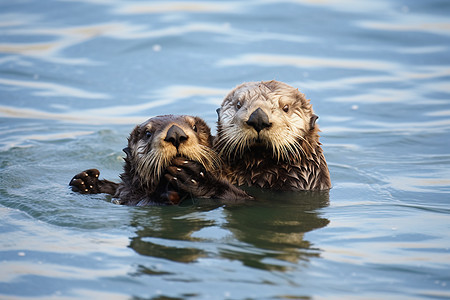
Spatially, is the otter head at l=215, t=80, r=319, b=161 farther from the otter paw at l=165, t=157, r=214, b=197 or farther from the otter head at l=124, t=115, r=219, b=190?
the otter paw at l=165, t=157, r=214, b=197

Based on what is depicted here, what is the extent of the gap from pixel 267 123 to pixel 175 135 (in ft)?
2.54

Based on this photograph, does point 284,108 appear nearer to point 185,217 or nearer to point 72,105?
point 185,217

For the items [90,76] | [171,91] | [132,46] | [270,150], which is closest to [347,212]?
[270,150]

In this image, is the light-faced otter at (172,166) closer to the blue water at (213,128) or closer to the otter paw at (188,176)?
the otter paw at (188,176)

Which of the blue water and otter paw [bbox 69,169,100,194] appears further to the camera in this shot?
otter paw [bbox 69,169,100,194]

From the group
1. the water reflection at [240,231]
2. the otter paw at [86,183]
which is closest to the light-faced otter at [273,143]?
the water reflection at [240,231]

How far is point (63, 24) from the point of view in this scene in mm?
14344

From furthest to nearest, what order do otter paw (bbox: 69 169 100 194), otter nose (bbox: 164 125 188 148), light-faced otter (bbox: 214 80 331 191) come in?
otter paw (bbox: 69 169 100 194)
light-faced otter (bbox: 214 80 331 191)
otter nose (bbox: 164 125 188 148)

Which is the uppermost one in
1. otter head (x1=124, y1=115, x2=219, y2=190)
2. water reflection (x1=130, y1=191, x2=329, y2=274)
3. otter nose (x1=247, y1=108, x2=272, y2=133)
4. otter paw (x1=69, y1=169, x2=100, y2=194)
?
otter nose (x1=247, y1=108, x2=272, y2=133)

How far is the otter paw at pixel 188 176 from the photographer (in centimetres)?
536

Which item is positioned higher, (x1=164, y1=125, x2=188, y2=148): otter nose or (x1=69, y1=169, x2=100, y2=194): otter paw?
(x1=164, y1=125, x2=188, y2=148): otter nose

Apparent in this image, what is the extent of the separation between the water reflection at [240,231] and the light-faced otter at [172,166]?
0.15 metres

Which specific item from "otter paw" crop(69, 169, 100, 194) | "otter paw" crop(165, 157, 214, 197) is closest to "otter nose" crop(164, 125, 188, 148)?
"otter paw" crop(165, 157, 214, 197)

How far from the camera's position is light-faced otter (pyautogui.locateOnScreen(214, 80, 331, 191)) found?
5707mm
